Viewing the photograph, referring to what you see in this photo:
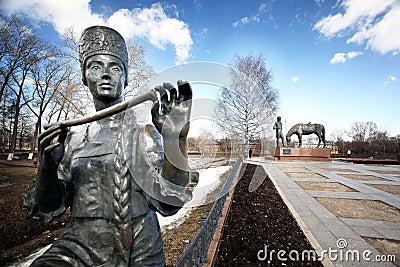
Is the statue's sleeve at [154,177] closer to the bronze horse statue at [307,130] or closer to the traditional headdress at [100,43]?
the traditional headdress at [100,43]

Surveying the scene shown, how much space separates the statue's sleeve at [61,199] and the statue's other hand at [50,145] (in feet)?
0.48

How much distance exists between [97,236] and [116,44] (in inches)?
49.8

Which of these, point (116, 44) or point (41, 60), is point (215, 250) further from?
point (41, 60)

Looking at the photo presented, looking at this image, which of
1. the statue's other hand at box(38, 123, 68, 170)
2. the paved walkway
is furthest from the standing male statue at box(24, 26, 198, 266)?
the paved walkway

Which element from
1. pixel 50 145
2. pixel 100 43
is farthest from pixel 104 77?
pixel 50 145

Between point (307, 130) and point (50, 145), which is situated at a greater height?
point (307, 130)

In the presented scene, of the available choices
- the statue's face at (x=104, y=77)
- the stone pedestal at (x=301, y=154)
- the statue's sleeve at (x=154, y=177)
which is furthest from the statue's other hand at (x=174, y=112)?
the stone pedestal at (x=301, y=154)

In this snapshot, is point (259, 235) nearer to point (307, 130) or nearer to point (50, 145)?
point (50, 145)

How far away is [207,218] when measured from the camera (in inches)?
132

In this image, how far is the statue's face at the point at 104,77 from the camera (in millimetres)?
1395

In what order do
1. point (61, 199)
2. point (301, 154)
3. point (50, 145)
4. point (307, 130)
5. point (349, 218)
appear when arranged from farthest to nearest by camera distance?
1. point (307, 130)
2. point (301, 154)
3. point (349, 218)
4. point (61, 199)
5. point (50, 145)

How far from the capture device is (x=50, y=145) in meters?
1.21

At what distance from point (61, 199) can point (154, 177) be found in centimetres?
68

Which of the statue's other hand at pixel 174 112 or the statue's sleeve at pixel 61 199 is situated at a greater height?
the statue's other hand at pixel 174 112
